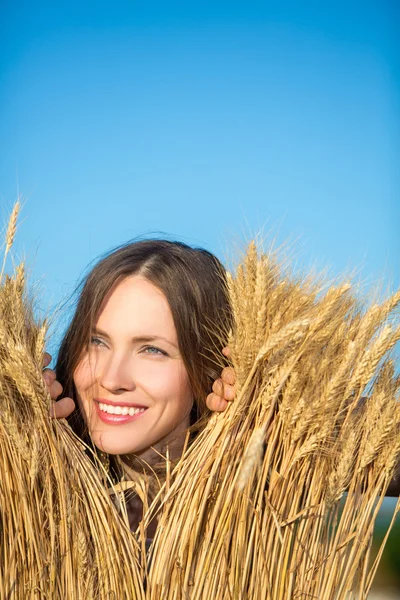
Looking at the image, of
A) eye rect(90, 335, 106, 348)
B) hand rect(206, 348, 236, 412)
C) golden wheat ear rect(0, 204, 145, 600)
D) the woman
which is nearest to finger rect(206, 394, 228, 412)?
hand rect(206, 348, 236, 412)

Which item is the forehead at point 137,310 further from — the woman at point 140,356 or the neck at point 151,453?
the neck at point 151,453

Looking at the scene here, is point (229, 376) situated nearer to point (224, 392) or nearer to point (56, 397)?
point (224, 392)

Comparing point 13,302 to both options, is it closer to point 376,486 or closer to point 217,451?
point 217,451

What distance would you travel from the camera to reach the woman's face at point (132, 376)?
1.36 metres

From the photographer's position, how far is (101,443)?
136 cm

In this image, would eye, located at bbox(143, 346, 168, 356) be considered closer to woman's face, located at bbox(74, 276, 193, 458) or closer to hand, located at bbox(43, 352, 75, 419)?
woman's face, located at bbox(74, 276, 193, 458)

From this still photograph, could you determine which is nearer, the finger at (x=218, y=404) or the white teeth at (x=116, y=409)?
the finger at (x=218, y=404)

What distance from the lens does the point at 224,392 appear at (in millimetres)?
1159

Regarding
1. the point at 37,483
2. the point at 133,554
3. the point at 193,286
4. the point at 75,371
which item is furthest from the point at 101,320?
the point at 133,554

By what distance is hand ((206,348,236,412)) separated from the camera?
1.14 m

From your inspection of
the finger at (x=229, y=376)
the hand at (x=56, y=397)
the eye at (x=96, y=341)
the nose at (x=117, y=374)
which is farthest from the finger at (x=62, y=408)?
the finger at (x=229, y=376)

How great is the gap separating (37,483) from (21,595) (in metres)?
0.21

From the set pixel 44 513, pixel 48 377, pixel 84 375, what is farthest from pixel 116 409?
pixel 44 513

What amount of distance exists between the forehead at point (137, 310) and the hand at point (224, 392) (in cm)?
28
